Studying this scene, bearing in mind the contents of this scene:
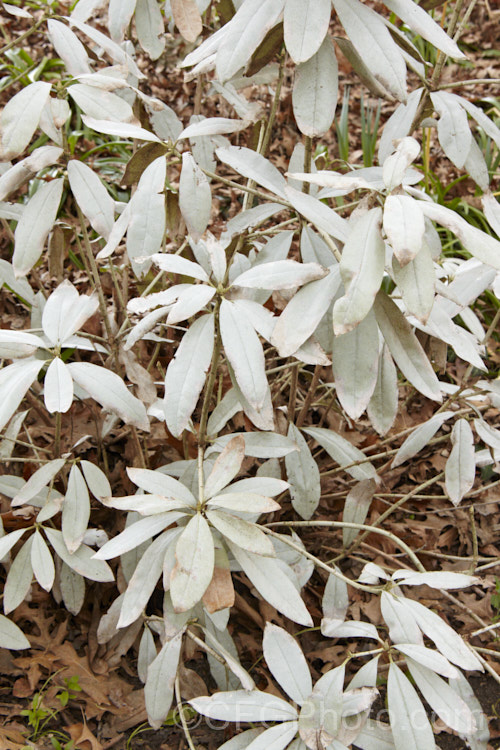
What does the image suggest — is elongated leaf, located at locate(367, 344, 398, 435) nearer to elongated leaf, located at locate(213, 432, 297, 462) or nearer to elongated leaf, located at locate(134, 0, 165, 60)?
elongated leaf, located at locate(213, 432, 297, 462)

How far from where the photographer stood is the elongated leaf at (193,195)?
1.19m

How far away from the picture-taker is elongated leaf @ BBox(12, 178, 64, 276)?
1.24 meters

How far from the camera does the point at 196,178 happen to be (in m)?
1.19

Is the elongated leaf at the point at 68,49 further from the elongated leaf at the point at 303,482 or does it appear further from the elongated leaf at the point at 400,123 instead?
the elongated leaf at the point at 303,482

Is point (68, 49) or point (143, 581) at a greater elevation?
point (68, 49)

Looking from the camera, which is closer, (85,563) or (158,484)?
(158,484)

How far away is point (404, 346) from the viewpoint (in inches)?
43.7

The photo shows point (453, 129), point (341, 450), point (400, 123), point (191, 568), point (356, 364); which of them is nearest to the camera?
point (191, 568)

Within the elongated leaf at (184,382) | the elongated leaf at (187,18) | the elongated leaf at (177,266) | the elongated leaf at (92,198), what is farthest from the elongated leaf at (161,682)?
the elongated leaf at (187,18)

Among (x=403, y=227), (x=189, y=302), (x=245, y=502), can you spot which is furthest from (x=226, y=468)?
(x=403, y=227)

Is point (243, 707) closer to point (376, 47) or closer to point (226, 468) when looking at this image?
point (226, 468)

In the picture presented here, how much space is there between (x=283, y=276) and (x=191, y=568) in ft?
1.56

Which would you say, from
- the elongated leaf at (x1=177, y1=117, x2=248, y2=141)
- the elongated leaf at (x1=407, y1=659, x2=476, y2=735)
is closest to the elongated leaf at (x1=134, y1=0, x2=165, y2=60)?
the elongated leaf at (x1=177, y1=117, x2=248, y2=141)

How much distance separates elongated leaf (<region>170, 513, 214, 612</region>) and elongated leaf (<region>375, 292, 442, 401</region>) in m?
0.43
